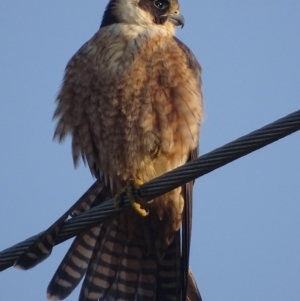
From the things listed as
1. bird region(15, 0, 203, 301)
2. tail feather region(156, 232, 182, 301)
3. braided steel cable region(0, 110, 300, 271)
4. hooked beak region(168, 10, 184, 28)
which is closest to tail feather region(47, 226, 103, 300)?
bird region(15, 0, 203, 301)

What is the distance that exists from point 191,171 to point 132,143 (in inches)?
51.9

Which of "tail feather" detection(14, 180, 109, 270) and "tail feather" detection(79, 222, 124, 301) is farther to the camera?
"tail feather" detection(79, 222, 124, 301)

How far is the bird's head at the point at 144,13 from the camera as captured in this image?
492 centimetres

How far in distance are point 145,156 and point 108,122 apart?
28cm

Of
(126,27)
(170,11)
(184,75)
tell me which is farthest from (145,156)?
(170,11)

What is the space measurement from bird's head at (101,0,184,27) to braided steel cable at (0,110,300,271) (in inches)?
67.6

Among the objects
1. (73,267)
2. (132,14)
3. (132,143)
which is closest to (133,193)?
(132,143)

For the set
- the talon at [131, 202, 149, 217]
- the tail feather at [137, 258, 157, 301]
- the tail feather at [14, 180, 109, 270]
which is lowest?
the tail feather at [14, 180, 109, 270]

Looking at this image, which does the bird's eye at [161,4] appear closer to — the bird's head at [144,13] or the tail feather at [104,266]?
the bird's head at [144,13]

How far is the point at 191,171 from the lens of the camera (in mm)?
2953

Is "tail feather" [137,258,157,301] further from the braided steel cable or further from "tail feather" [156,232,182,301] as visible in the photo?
the braided steel cable

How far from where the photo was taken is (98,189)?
4.65 meters

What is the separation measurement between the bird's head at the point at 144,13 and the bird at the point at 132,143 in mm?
13

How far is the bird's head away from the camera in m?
4.92
